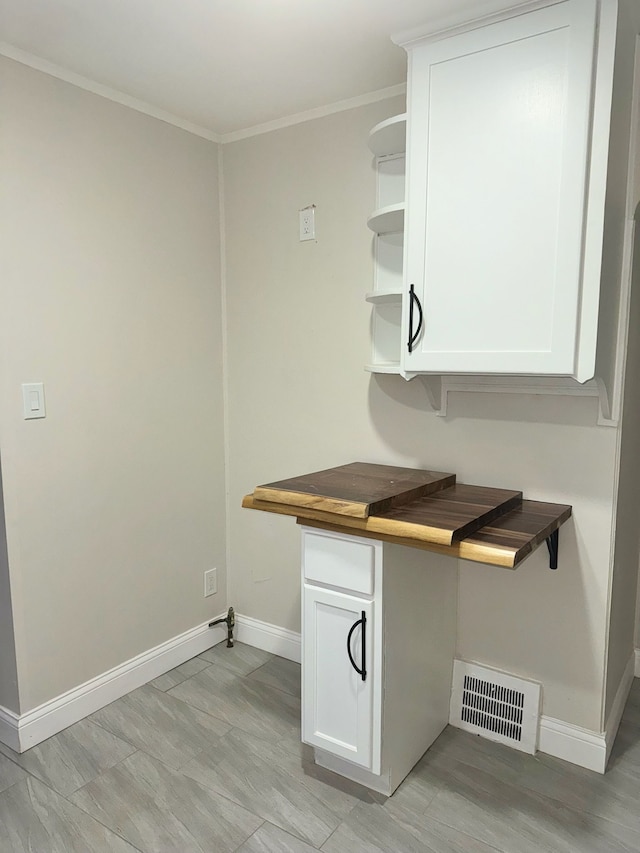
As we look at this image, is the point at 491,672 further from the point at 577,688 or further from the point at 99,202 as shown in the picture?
the point at 99,202

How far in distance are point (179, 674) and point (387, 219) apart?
198cm

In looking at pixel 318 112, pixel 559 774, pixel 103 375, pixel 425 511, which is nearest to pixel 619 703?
pixel 559 774

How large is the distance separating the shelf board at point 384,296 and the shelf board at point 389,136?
49cm

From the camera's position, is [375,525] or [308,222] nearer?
[375,525]

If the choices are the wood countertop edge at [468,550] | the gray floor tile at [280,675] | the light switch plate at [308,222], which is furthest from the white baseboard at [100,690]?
the light switch plate at [308,222]

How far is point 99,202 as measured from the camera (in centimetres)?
221

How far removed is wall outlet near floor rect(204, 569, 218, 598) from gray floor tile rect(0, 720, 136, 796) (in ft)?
2.39

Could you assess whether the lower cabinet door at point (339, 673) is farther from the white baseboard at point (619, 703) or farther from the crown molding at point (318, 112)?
the crown molding at point (318, 112)

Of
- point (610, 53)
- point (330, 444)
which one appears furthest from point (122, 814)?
point (610, 53)

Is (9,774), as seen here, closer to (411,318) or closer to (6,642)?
(6,642)

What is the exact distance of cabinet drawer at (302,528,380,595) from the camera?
1751mm

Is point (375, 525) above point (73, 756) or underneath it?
above

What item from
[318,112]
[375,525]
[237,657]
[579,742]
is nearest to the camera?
[375,525]

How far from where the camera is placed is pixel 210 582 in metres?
2.80
